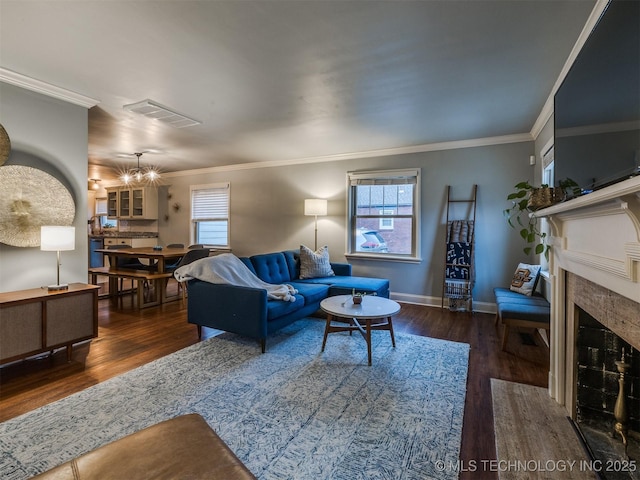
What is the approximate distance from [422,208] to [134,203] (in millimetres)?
6449

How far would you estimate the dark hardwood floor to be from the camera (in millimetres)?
1943

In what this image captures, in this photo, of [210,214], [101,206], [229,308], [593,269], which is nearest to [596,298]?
[593,269]

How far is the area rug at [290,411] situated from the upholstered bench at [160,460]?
63 centimetres

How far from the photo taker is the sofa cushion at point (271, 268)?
3.79 metres

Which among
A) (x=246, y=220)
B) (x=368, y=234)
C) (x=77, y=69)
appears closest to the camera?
(x=77, y=69)

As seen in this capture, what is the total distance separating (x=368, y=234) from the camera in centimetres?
521

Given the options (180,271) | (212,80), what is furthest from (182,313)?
(212,80)

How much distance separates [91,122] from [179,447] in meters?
4.20

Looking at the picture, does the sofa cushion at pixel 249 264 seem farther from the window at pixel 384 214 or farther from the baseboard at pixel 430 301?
the baseboard at pixel 430 301

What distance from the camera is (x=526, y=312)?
2865 mm

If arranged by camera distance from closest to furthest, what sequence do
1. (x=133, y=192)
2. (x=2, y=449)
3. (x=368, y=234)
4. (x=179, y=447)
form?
(x=179, y=447)
(x=2, y=449)
(x=368, y=234)
(x=133, y=192)

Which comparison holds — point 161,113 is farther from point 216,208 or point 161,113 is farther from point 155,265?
point 216,208

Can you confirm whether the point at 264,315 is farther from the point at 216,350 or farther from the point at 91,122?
the point at 91,122

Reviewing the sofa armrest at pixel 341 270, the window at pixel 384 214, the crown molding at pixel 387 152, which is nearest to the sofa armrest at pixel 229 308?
the sofa armrest at pixel 341 270
